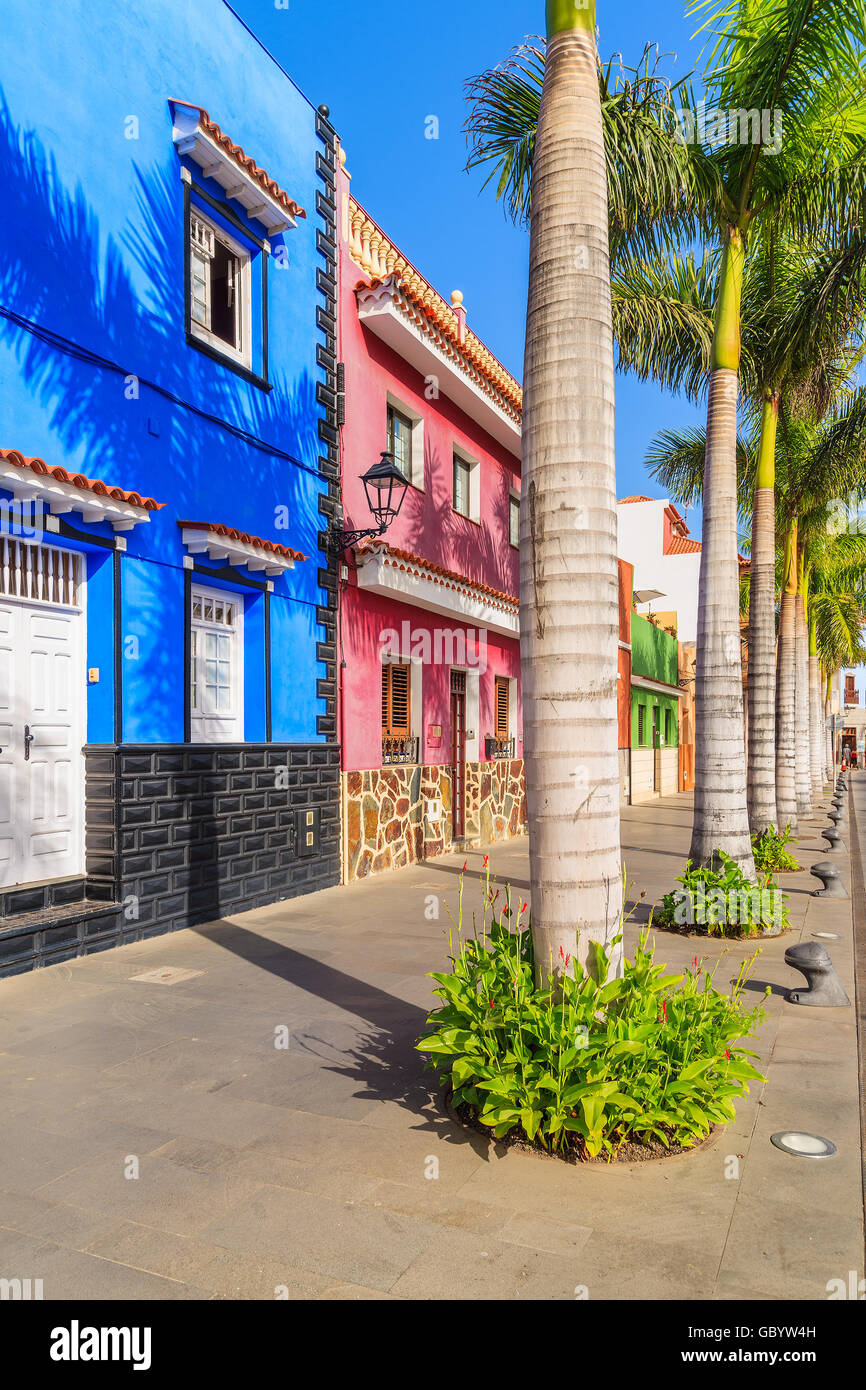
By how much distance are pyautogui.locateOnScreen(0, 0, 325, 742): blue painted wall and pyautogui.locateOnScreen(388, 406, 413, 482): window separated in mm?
2901

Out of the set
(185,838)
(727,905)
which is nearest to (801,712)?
(727,905)

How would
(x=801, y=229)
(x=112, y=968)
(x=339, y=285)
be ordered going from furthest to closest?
(x=339, y=285)
(x=801, y=229)
(x=112, y=968)

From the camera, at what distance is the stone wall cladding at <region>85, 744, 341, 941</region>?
24.7ft

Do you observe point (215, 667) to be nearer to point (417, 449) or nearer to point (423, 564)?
point (423, 564)

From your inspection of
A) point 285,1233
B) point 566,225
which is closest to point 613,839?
point 285,1233

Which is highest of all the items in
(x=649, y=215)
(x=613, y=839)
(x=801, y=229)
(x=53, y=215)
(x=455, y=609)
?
(x=801, y=229)

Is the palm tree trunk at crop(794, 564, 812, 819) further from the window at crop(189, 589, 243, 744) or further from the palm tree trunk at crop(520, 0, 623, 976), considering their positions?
the palm tree trunk at crop(520, 0, 623, 976)

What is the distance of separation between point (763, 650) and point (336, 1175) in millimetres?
10279

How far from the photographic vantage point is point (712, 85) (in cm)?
849

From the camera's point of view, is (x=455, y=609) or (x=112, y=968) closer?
(x=112, y=968)

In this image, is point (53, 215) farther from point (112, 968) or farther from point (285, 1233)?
point (285, 1233)

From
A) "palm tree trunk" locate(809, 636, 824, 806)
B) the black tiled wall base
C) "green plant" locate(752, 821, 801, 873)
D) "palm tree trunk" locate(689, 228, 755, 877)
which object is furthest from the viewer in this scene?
"palm tree trunk" locate(809, 636, 824, 806)

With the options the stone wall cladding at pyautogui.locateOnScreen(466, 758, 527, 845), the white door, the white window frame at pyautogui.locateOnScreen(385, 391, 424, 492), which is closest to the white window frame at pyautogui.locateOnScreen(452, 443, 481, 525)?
the white window frame at pyautogui.locateOnScreen(385, 391, 424, 492)

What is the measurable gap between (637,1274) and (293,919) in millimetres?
6327
